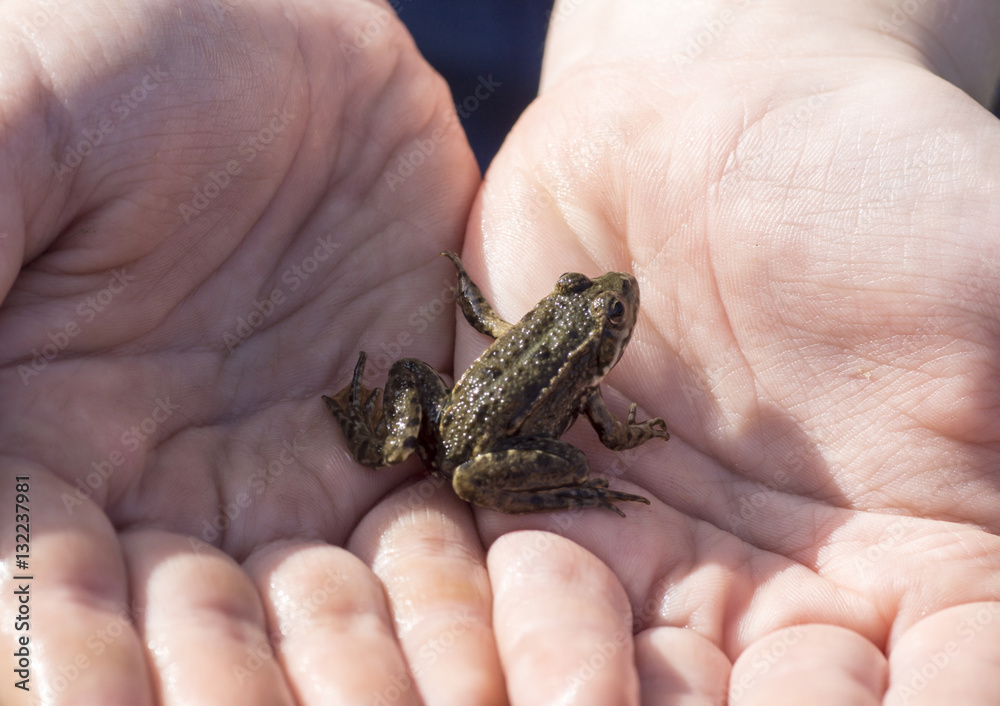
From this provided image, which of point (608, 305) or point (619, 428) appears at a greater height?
point (608, 305)

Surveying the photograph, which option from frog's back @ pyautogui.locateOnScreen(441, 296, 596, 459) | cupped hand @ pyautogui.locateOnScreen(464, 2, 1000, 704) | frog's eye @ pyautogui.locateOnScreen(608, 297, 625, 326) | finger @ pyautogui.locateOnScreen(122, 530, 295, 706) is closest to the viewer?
finger @ pyautogui.locateOnScreen(122, 530, 295, 706)

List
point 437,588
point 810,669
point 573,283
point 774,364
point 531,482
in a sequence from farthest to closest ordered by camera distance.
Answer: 1. point 573,283
2. point 774,364
3. point 531,482
4. point 437,588
5. point 810,669

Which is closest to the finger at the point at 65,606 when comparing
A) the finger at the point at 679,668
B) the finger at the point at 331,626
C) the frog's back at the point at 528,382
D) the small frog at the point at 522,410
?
the finger at the point at 331,626

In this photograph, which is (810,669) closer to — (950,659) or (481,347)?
(950,659)

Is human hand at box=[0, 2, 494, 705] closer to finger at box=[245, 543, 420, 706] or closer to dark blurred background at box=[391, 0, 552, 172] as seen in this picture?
finger at box=[245, 543, 420, 706]

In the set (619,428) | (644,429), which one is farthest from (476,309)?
(644,429)

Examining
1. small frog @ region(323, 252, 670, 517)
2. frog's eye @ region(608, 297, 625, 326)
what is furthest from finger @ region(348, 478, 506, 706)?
frog's eye @ region(608, 297, 625, 326)
